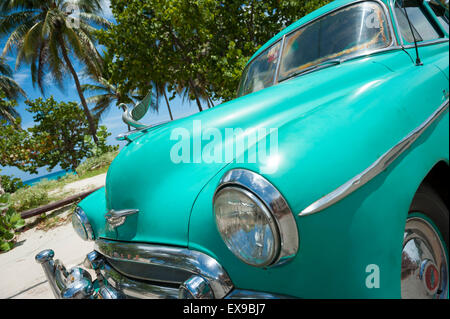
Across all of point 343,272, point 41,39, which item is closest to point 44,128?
point 41,39

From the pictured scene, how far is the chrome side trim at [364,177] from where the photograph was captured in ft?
3.13

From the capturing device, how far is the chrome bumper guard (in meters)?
1.09

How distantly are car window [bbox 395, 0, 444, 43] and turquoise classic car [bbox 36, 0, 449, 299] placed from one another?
0.30ft

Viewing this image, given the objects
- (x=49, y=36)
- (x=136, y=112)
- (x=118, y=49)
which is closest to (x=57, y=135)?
(x=49, y=36)

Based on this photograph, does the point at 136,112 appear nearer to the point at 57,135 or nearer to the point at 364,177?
the point at 364,177

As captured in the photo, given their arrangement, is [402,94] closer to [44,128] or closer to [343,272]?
[343,272]

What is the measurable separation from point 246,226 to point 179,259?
37cm

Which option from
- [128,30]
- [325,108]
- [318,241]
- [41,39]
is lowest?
[318,241]

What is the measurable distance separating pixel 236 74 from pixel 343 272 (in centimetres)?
754

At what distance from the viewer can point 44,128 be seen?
17297 millimetres

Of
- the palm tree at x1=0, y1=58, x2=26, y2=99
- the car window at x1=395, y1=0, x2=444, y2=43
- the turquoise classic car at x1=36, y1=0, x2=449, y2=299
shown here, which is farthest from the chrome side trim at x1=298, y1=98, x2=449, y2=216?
the palm tree at x1=0, y1=58, x2=26, y2=99
